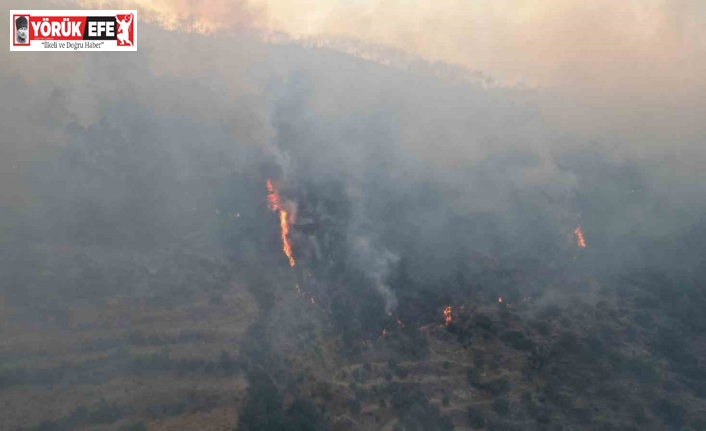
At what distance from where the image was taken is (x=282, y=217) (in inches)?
3563

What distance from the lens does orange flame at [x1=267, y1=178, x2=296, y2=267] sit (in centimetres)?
8519

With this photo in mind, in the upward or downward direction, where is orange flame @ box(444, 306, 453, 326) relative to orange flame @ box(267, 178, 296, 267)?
downward

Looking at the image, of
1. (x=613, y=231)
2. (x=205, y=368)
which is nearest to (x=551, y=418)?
(x=205, y=368)

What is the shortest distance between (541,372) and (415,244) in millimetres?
29402

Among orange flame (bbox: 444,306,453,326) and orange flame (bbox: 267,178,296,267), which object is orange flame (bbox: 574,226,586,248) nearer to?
orange flame (bbox: 444,306,453,326)

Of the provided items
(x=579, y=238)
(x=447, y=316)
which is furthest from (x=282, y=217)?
(x=579, y=238)

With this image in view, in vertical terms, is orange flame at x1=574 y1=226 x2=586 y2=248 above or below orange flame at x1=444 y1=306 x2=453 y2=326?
above

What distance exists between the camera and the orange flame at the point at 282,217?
279ft

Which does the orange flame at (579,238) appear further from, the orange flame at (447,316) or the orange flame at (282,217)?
the orange flame at (282,217)

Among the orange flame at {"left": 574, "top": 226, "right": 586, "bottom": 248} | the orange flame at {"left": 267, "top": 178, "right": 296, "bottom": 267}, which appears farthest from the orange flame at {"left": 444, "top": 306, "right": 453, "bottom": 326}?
the orange flame at {"left": 574, "top": 226, "right": 586, "bottom": 248}

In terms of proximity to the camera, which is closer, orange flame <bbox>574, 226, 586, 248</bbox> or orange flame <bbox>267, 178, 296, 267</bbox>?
orange flame <bbox>267, 178, 296, 267</bbox>

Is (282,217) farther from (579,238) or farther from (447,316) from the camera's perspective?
(579,238)

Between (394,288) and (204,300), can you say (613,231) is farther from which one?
(204,300)

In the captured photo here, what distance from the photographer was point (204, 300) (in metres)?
72.0
